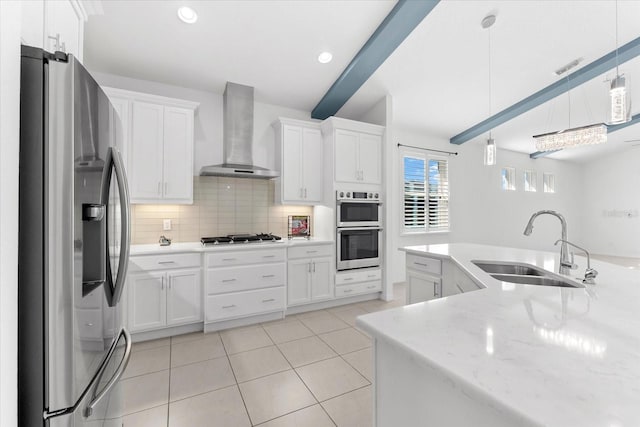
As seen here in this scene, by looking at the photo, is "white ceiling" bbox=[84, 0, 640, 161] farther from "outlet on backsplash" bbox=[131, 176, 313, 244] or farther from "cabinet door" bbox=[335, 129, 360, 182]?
"outlet on backsplash" bbox=[131, 176, 313, 244]

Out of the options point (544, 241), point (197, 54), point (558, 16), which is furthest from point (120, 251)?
point (544, 241)

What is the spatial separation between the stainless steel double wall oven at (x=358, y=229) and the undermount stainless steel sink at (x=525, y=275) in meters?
1.78

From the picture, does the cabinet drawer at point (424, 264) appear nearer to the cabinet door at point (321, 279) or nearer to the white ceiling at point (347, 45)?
the cabinet door at point (321, 279)

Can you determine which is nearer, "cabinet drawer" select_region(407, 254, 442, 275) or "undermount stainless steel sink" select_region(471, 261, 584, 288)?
"undermount stainless steel sink" select_region(471, 261, 584, 288)

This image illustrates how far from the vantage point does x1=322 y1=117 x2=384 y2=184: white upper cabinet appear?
3711 mm

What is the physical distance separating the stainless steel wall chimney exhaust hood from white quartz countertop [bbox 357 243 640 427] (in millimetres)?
2795

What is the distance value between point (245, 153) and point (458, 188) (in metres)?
4.48

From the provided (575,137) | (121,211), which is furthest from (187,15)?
(575,137)

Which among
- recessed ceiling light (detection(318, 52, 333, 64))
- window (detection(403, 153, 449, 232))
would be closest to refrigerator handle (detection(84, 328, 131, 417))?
recessed ceiling light (detection(318, 52, 333, 64))

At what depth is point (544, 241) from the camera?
291 inches

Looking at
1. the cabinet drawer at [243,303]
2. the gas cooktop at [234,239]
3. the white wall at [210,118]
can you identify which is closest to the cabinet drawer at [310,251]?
the gas cooktop at [234,239]

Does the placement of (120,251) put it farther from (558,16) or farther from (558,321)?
(558,16)

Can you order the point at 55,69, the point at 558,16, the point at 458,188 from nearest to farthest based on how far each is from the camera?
the point at 55,69
the point at 558,16
the point at 458,188

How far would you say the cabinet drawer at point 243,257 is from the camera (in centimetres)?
290
